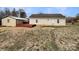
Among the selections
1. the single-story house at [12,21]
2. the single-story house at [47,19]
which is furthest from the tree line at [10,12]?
the single-story house at [47,19]

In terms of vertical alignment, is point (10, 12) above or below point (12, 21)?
above

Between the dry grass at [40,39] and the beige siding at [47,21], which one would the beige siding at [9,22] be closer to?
the dry grass at [40,39]

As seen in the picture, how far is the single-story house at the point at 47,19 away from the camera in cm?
252

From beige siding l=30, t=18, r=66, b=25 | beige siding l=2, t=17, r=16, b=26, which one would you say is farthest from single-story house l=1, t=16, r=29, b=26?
beige siding l=30, t=18, r=66, b=25

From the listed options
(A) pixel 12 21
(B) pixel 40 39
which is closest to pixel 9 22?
(A) pixel 12 21

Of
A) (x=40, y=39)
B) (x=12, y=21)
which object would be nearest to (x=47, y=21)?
(x=40, y=39)

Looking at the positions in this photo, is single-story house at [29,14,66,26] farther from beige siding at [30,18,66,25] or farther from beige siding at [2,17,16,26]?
beige siding at [2,17,16,26]

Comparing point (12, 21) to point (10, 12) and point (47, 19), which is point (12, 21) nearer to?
point (10, 12)

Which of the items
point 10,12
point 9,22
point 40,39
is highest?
point 10,12

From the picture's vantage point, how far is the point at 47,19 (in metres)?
2.54

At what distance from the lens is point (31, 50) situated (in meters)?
2.51
